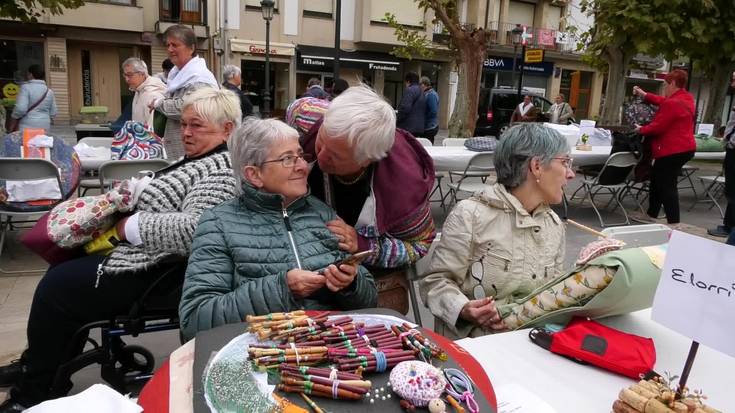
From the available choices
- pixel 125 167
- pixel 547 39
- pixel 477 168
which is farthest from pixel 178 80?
pixel 547 39

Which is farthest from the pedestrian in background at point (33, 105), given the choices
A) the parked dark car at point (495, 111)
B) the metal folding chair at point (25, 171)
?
the parked dark car at point (495, 111)

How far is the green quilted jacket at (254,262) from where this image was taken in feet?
5.42

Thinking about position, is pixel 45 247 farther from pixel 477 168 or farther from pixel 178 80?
pixel 477 168

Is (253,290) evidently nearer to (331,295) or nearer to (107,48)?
(331,295)

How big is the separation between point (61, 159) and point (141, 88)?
1393 mm

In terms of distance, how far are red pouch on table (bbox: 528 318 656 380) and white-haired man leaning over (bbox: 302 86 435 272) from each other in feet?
2.21

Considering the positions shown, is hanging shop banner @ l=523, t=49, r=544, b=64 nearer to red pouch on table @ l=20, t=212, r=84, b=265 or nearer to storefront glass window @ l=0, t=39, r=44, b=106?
red pouch on table @ l=20, t=212, r=84, b=265

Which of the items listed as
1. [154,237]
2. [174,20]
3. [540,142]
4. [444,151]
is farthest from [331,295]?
[174,20]

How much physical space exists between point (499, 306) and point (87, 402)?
1.38 m

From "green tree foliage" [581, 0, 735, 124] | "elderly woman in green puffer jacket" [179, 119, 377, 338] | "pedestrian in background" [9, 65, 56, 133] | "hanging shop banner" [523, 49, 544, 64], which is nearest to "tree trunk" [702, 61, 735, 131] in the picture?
"green tree foliage" [581, 0, 735, 124]

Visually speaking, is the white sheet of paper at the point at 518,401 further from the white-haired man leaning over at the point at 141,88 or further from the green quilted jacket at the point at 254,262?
the white-haired man leaning over at the point at 141,88

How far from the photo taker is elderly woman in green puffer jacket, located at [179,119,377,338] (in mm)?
1656

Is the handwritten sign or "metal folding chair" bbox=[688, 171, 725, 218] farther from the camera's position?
"metal folding chair" bbox=[688, 171, 725, 218]

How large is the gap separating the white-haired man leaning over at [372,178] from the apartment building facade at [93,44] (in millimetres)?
20218
